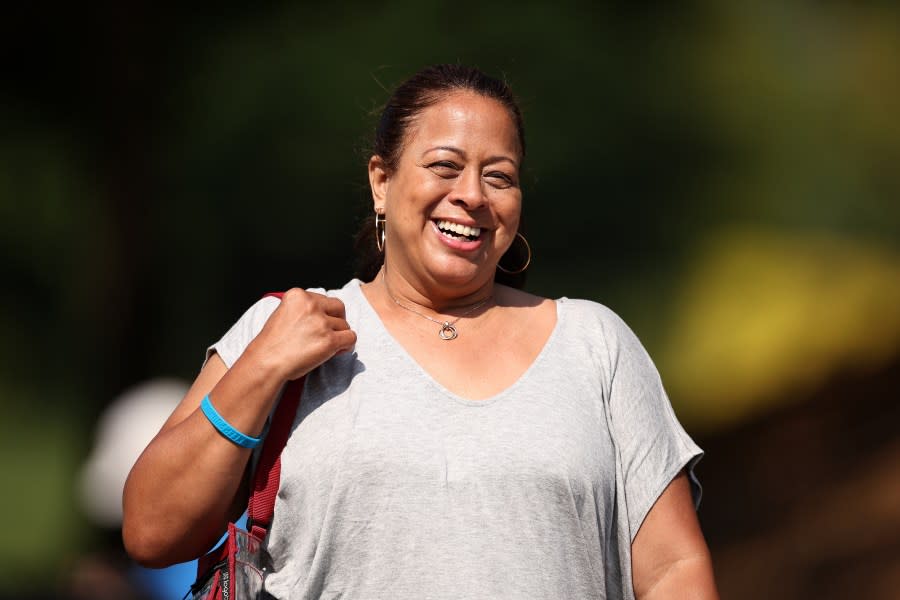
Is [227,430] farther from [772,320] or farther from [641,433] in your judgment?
[772,320]

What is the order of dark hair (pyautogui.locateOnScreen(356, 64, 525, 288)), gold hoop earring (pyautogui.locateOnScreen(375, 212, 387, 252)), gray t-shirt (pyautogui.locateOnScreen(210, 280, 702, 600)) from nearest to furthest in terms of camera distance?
1. gray t-shirt (pyautogui.locateOnScreen(210, 280, 702, 600))
2. dark hair (pyautogui.locateOnScreen(356, 64, 525, 288))
3. gold hoop earring (pyautogui.locateOnScreen(375, 212, 387, 252))

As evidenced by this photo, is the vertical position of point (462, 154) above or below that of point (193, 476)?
above

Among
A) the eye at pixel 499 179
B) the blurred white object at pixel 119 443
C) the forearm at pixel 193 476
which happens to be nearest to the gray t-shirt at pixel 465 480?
the forearm at pixel 193 476

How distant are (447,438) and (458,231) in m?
0.47

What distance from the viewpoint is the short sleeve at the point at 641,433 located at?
2324 millimetres

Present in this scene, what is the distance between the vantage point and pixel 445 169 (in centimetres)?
248

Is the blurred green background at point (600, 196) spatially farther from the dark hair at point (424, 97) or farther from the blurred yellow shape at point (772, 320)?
the dark hair at point (424, 97)

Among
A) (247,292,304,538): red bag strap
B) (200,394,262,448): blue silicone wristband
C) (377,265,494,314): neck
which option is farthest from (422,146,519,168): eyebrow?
(200,394,262,448): blue silicone wristband

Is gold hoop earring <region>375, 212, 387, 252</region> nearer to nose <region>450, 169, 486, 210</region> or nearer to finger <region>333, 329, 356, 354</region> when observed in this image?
nose <region>450, 169, 486, 210</region>

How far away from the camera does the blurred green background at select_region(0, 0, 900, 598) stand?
6.32 m

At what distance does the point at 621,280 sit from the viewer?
698cm

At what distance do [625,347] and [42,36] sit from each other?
6.25 m

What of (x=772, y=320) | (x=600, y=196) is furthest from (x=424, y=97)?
(x=600, y=196)

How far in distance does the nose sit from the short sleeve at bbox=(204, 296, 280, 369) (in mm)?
421
